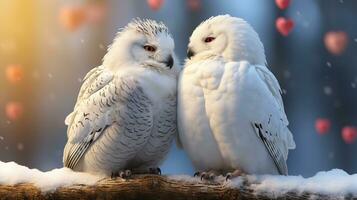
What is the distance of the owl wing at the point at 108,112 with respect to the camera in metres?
1.01

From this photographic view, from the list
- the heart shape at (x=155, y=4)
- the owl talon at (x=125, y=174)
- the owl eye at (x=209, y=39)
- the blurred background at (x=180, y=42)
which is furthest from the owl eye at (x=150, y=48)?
the heart shape at (x=155, y=4)

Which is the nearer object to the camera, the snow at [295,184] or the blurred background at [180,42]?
the snow at [295,184]

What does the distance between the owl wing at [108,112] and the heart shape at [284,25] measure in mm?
681

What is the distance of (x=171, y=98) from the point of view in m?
1.04

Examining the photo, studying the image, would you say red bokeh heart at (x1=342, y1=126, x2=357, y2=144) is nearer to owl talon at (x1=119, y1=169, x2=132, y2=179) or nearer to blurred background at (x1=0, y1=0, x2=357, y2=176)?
blurred background at (x1=0, y1=0, x2=357, y2=176)

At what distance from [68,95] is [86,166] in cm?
59

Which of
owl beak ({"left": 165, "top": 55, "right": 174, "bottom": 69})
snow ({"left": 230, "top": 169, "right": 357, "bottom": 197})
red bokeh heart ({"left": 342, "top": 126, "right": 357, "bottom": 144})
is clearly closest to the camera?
snow ({"left": 230, "top": 169, "right": 357, "bottom": 197})

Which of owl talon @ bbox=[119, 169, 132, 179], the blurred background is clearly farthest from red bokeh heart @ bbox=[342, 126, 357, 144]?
owl talon @ bbox=[119, 169, 132, 179]

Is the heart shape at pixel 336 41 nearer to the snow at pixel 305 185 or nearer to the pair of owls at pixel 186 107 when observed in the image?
the pair of owls at pixel 186 107

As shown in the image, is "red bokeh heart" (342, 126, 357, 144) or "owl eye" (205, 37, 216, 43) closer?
"owl eye" (205, 37, 216, 43)

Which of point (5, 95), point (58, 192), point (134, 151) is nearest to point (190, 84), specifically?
point (134, 151)

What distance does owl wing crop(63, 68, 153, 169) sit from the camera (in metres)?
1.01

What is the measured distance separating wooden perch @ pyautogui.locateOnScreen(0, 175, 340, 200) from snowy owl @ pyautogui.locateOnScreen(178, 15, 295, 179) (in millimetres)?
37

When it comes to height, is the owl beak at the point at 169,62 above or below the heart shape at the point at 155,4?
below
